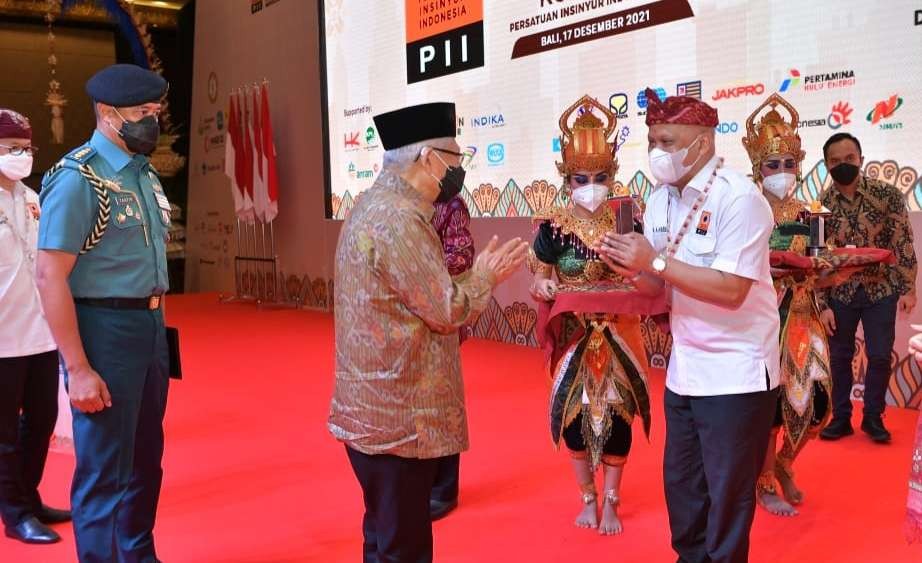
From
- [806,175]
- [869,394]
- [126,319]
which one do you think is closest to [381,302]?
[126,319]

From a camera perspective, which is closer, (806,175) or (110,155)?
(110,155)

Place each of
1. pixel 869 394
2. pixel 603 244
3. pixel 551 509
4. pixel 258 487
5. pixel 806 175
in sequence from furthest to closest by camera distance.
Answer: pixel 806 175
pixel 869 394
pixel 258 487
pixel 551 509
pixel 603 244

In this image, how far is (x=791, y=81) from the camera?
15.4 ft

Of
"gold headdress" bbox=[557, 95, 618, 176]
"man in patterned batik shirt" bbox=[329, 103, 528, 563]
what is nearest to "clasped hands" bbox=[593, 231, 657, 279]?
"man in patterned batik shirt" bbox=[329, 103, 528, 563]

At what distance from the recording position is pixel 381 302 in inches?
66.3

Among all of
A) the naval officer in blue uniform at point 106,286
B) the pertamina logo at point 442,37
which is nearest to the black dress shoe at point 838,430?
the naval officer in blue uniform at point 106,286

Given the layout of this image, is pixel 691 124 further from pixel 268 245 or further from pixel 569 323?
pixel 268 245

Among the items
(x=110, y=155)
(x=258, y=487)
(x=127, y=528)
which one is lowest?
(x=258, y=487)

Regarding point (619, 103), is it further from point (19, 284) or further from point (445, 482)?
point (19, 284)

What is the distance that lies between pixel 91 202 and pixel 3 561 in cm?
145

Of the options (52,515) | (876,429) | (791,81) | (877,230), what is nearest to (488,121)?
(791,81)

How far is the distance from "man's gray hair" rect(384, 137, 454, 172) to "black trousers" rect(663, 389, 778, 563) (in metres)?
0.99

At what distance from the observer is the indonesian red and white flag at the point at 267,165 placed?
9.62 m

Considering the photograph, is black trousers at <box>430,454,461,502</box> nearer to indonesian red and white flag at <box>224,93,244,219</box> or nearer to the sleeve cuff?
the sleeve cuff
